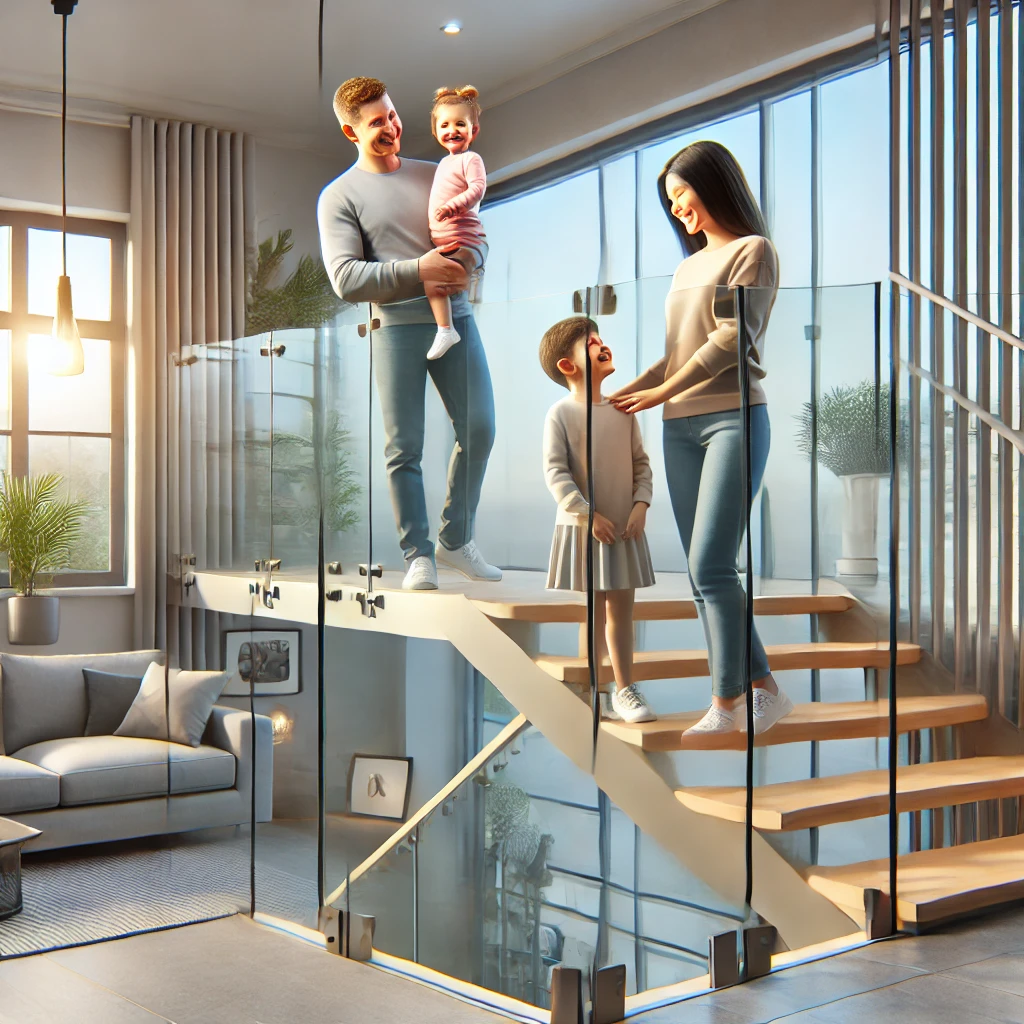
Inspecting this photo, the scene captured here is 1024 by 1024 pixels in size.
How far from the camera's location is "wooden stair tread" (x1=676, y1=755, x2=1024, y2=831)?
3107 millimetres

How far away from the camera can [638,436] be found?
10.1 feet

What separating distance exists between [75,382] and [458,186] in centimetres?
406

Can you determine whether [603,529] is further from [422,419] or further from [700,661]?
[422,419]

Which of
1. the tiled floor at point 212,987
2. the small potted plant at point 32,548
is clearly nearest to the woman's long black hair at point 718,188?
the tiled floor at point 212,987

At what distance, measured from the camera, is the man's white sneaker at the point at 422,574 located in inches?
130

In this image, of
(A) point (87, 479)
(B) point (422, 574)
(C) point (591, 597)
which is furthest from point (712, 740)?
(A) point (87, 479)

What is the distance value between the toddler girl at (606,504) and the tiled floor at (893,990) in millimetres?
763

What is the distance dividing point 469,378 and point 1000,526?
2299 mm

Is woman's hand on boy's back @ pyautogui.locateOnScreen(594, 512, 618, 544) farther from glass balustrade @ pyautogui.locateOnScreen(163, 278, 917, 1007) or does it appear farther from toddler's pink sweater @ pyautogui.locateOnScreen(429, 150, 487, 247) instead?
toddler's pink sweater @ pyautogui.locateOnScreen(429, 150, 487, 247)

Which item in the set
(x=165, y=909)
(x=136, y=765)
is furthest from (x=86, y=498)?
(x=165, y=909)

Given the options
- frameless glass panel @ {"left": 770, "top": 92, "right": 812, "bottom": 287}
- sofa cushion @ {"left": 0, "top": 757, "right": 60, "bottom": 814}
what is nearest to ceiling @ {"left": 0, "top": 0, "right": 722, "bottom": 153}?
frameless glass panel @ {"left": 770, "top": 92, "right": 812, "bottom": 287}

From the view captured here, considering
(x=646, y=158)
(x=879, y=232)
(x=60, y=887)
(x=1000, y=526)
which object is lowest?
(x=60, y=887)

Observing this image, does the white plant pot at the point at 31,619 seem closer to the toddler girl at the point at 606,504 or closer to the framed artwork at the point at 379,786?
the framed artwork at the point at 379,786

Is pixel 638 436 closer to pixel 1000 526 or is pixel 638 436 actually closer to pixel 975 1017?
pixel 975 1017
